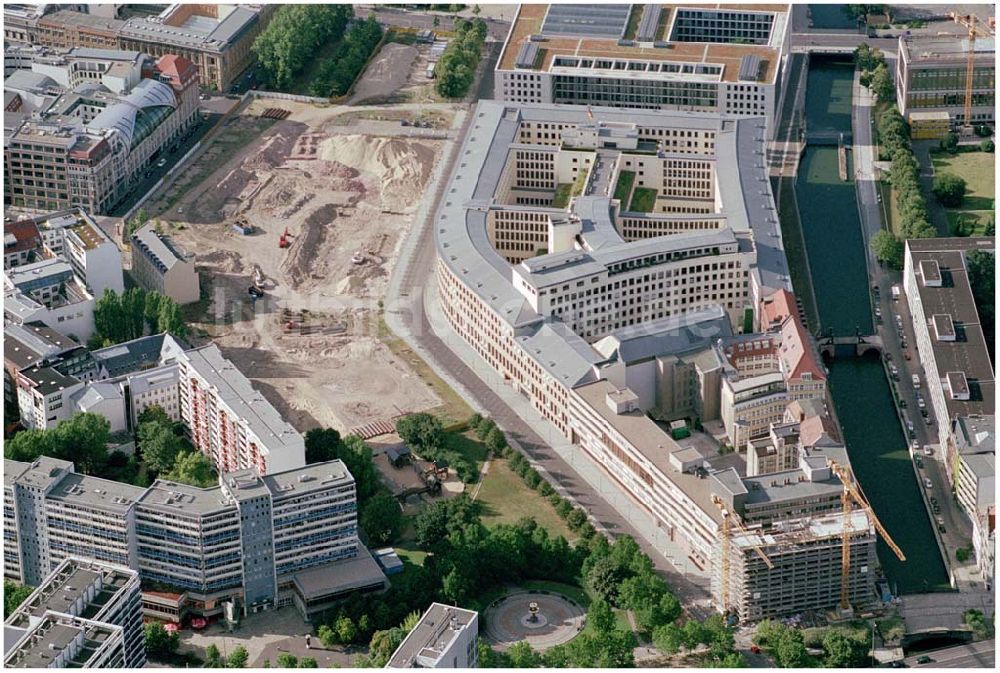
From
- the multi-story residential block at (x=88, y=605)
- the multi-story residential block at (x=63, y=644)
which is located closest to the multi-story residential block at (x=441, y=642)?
the multi-story residential block at (x=88, y=605)

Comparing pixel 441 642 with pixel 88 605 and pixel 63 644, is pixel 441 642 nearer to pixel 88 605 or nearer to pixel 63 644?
pixel 88 605

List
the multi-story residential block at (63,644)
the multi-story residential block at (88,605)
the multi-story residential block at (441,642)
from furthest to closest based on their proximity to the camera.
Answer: the multi-story residential block at (88,605) → the multi-story residential block at (441,642) → the multi-story residential block at (63,644)

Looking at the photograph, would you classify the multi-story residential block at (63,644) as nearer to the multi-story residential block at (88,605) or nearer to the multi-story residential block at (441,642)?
the multi-story residential block at (88,605)

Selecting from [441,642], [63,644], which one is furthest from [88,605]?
[441,642]

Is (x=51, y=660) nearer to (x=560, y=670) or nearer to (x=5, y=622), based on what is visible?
(x=5, y=622)

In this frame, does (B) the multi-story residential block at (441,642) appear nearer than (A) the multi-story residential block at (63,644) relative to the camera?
No

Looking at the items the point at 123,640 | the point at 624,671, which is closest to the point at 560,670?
the point at 624,671
